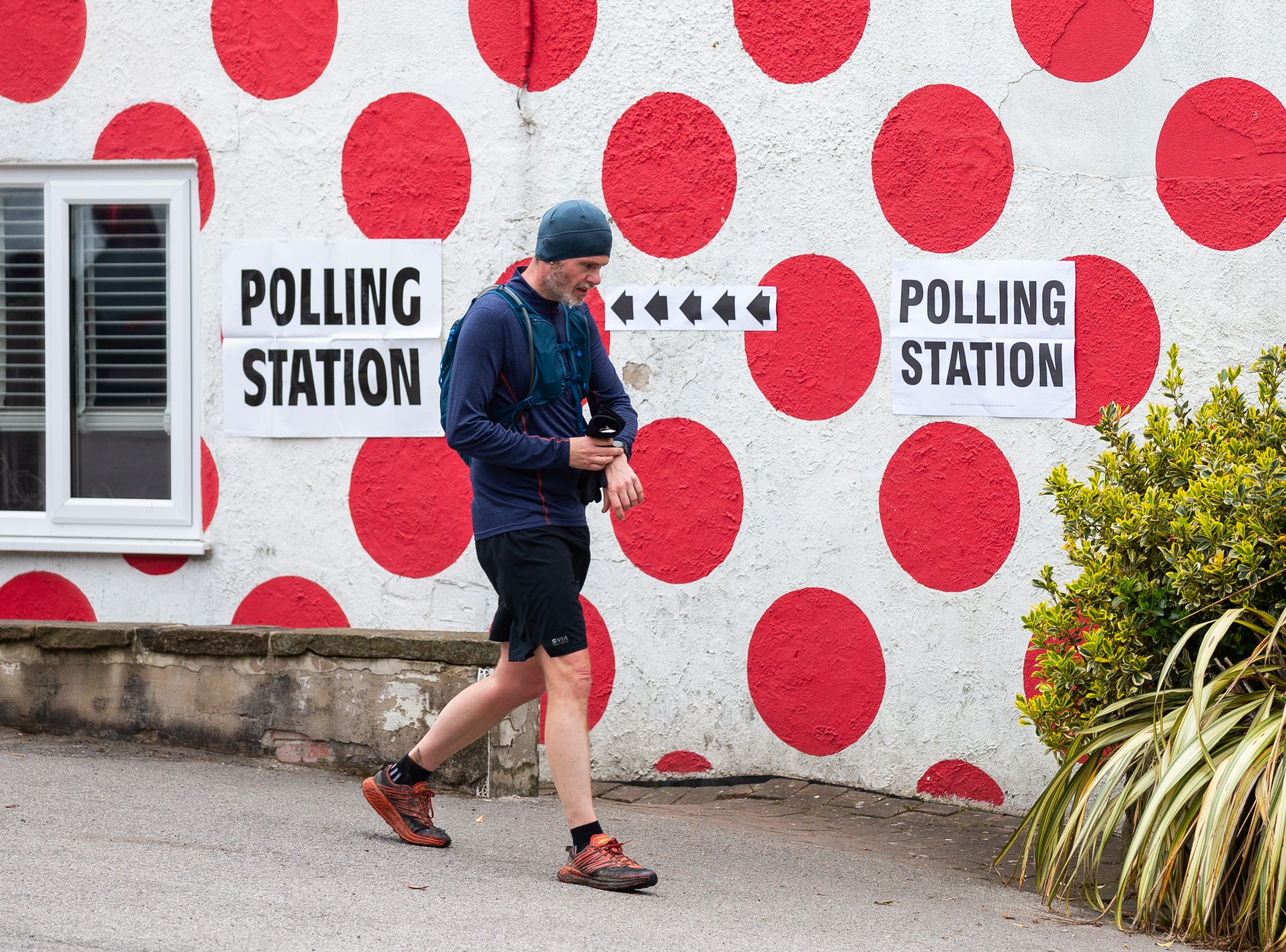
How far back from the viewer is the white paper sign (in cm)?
545

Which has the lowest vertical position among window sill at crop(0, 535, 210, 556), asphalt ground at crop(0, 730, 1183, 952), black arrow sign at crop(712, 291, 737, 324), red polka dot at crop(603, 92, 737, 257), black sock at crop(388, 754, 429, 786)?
asphalt ground at crop(0, 730, 1183, 952)

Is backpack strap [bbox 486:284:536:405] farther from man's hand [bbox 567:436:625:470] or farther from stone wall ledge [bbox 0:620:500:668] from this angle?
stone wall ledge [bbox 0:620:500:668]

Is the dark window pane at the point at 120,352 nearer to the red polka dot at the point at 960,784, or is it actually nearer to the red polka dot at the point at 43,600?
the red polka dot at the point at 43,600

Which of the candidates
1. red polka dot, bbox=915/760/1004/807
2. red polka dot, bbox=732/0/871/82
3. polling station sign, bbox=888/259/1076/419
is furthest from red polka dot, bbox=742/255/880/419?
red polka dot, bbox=915/760/1004/807

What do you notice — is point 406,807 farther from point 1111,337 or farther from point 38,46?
point 38,46

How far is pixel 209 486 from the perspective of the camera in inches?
228

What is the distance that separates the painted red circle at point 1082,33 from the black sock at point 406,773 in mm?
3520

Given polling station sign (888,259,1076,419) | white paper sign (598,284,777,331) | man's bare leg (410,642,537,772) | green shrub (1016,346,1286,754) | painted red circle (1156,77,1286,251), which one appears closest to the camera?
green shrub (1016,346,1286,754)

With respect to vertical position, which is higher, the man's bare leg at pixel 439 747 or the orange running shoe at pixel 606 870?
the man's bare leg at pixel 439 747

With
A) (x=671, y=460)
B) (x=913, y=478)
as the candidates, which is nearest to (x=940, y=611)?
(x=913, y=478)

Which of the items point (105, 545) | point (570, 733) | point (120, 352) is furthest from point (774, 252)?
point (105, 545)

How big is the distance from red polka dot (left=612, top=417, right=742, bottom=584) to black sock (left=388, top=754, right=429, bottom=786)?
1659 millimetres

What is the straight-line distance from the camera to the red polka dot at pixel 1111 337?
527 cm

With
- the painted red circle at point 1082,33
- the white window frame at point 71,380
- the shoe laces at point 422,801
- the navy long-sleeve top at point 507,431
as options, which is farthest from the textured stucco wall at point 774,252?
the navy long-sleeve top at point 507,431
